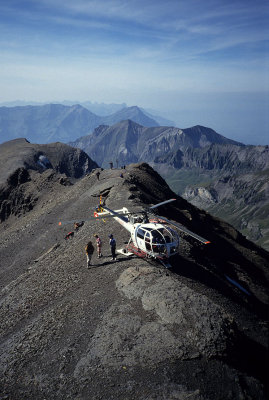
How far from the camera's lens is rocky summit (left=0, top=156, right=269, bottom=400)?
14219 millimetres

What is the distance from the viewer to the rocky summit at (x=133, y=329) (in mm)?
14219

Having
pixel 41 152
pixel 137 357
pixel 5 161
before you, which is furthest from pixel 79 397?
pixel 41 152

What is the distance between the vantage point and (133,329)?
1700 centimetres

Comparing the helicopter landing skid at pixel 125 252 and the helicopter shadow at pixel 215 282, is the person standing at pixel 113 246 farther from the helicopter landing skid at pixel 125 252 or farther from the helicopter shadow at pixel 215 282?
the helicopter shadow at pixel 215 282

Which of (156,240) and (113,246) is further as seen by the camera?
(113,246)

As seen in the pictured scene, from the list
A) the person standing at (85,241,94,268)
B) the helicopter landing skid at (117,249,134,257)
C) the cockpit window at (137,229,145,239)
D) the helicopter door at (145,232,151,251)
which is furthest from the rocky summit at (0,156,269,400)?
the cockpit window at (137,229,145,239)

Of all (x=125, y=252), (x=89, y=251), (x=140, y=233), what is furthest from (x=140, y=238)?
(x=89, y=251)

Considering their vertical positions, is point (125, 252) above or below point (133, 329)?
below

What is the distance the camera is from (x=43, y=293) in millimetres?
25141

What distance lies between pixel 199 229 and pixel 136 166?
24.5 m

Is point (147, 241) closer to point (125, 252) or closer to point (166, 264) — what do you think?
point (166, 264)

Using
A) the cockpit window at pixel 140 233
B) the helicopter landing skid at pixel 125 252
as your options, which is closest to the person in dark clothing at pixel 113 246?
the helicopter landing skid at pixel 125 252

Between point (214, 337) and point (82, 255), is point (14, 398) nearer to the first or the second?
point (214, 337)

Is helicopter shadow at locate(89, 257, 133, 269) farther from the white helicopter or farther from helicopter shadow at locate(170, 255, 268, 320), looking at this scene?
helicopter shadow at locate(170, 255, 268, 320)
